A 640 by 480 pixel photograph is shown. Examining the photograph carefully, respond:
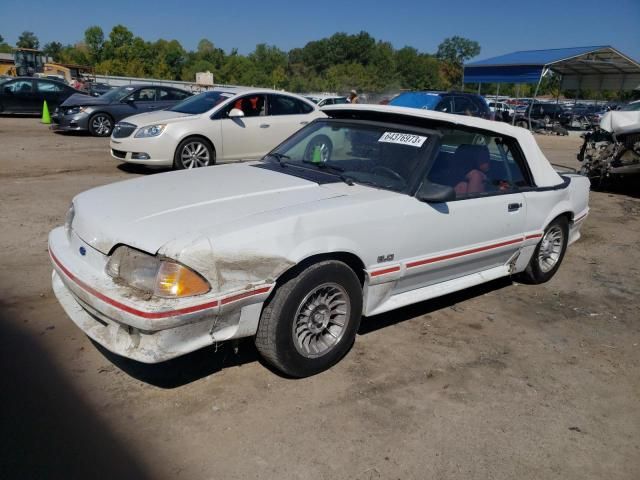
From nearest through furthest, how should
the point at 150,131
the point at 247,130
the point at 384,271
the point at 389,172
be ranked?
the point at 384,271 → the point at 389,172 → the point at 150,131 → the point at 247,130

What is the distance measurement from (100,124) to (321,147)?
1176cm

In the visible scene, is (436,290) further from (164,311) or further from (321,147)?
(164,311)

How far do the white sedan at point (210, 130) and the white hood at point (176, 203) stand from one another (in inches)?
204

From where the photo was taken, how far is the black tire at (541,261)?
495 cm

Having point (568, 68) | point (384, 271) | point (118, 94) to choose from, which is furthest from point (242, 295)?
point (568, 68)

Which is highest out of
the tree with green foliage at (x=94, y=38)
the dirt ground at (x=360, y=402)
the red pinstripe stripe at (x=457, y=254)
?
the tree with green foliage at (x=94, y=38)

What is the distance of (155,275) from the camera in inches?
108

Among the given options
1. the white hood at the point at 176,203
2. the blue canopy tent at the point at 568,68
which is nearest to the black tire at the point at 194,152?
the white hood at the point at 176,203

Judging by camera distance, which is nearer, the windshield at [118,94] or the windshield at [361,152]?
the windshield at [361,152]

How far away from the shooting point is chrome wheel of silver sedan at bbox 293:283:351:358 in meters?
3.21

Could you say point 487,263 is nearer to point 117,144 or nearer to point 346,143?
point 346,143

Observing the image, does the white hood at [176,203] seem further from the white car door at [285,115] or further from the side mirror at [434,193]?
the white car door at [285,115]

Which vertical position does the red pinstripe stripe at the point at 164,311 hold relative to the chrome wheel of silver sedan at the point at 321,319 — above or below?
above

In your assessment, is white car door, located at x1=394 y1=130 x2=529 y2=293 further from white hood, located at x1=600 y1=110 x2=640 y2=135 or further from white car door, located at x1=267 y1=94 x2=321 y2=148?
white hood, located at x1=600 y1=110 x2=640 y2=135
